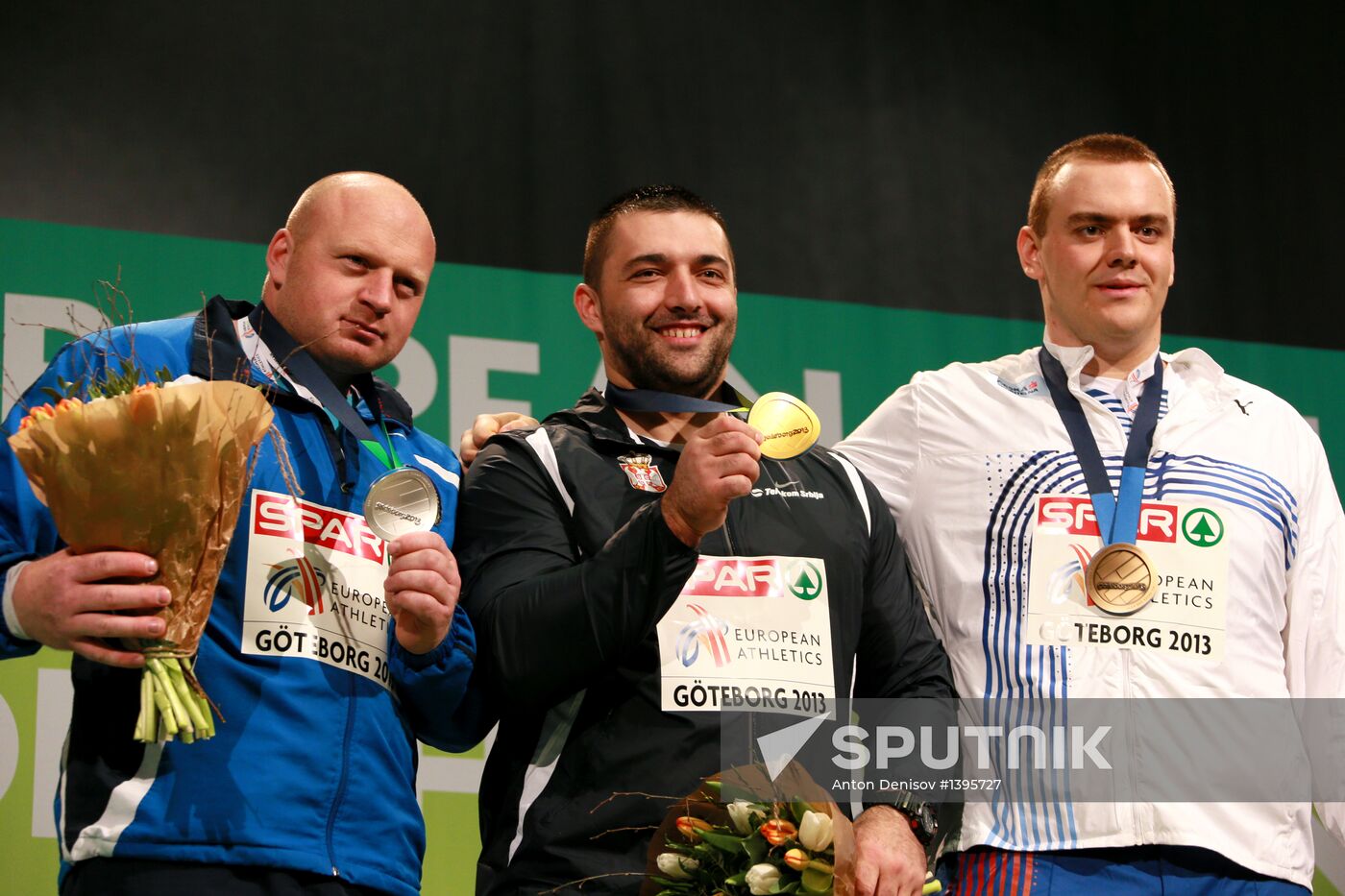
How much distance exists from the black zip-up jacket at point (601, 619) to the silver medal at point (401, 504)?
183 millimetres

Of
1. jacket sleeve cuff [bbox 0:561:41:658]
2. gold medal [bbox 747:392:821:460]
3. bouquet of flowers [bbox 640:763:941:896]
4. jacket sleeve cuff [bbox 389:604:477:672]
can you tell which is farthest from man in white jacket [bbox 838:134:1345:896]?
jacket sleeve cuff [bbox 0:561:41:658]

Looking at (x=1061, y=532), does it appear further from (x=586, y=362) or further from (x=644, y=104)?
(x=644, y=104)

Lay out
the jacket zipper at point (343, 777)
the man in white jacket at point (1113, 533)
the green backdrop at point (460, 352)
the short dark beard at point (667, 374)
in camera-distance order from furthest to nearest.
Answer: the green backdrop at point (460, 352), the short dark beard at point (667, 374), the man in white jacket at point (1113, 533), the jacket zipper at point (343, 777)

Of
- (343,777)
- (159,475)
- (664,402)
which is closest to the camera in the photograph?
(159,475)

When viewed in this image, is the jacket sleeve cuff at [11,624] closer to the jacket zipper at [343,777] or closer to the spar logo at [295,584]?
the spar logo at [295,584]

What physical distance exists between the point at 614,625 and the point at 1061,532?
88 centimetres

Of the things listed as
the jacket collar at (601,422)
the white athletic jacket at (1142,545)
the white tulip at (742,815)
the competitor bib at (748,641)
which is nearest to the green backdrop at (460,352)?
the white athletic jacket at (1142,545)

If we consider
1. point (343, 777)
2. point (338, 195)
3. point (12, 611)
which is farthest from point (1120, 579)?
point (12, 611)

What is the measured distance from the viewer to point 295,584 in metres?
2.18

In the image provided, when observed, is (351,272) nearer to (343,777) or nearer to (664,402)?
(664,402)

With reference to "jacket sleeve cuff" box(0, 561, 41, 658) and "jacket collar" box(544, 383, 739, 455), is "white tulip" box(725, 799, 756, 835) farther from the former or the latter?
"jacket sleeve cuff" box(0, 561, 41, 658)

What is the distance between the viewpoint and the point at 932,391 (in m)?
2.81

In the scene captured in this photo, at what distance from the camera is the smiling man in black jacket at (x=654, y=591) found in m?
2.16

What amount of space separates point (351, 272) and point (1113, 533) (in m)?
1.37
